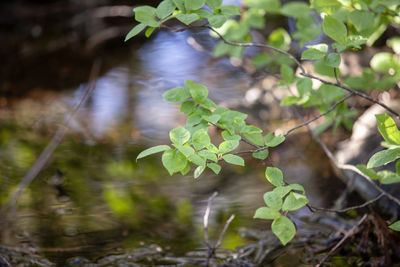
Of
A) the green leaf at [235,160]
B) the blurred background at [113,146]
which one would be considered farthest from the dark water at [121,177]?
the green leaf at [235,160]

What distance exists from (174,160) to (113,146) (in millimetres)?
1636

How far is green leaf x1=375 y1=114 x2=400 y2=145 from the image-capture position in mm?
939

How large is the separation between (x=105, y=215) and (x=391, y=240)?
3.71 feet

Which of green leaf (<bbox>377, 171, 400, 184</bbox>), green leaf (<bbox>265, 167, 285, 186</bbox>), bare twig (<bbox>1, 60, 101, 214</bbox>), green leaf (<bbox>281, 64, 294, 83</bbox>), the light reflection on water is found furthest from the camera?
the light reflection on water

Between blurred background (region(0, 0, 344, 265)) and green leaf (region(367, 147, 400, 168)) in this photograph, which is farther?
blurred background (region(0, 0, 344, 265))

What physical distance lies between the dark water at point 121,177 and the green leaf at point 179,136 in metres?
0.69

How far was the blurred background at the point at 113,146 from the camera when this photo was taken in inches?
62.7

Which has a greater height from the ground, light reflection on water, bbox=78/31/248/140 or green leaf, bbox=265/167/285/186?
green leaf, bbox=265/167/285/186

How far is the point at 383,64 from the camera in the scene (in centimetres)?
136

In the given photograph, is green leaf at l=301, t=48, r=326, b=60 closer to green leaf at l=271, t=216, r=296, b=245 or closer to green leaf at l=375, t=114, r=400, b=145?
green leaf at l=375, t=114, r=400, b=145

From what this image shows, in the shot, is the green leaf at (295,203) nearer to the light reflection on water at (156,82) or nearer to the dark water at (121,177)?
the dark water at (121,177)

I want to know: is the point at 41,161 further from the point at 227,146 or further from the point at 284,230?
the point at 284,230

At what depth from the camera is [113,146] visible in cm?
247

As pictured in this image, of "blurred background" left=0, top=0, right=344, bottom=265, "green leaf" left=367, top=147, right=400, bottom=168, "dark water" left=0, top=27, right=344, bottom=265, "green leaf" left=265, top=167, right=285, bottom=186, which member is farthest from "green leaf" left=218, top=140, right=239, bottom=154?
"dark water" left=0, top=27, right=344, bottom=265
